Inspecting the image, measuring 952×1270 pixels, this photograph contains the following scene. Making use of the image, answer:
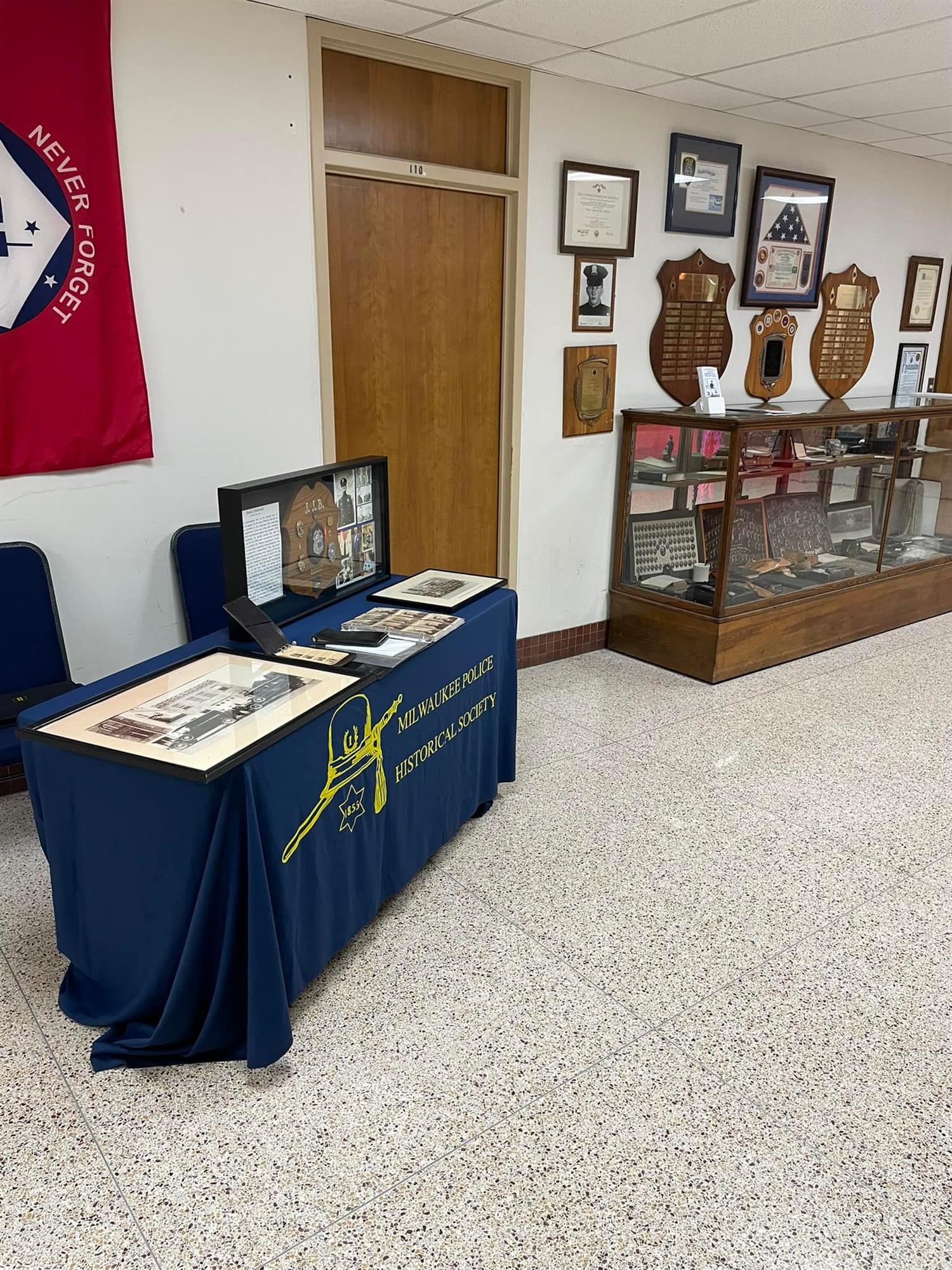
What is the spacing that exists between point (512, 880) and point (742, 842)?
0.83 m

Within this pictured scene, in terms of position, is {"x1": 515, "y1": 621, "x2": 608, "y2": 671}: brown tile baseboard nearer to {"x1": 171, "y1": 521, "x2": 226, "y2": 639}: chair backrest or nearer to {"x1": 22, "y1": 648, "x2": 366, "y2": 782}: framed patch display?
{"x1": 171, "y1": 521, "x2": 226, "y2": 639}: chair backrest

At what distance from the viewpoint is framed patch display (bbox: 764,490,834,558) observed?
15.1 ft

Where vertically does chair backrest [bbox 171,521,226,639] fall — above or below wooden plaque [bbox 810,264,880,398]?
below

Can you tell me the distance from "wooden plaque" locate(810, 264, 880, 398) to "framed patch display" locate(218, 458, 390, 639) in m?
3.58

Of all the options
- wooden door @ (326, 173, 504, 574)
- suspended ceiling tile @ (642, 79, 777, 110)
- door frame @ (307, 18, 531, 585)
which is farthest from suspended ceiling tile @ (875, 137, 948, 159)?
wooden door @ (326, 173, 504, 574)

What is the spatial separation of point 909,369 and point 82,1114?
628 centimetres

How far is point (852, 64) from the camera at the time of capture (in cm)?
365

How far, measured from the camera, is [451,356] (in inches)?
158

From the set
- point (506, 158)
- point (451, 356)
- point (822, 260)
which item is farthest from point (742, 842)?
point (822, 260)

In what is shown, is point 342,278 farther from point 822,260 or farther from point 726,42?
point 822,260

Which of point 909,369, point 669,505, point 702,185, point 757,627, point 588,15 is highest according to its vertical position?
point 588,15

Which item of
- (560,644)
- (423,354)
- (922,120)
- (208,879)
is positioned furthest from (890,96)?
(208,879)

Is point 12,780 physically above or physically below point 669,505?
below

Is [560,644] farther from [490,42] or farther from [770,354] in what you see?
[490,42]
